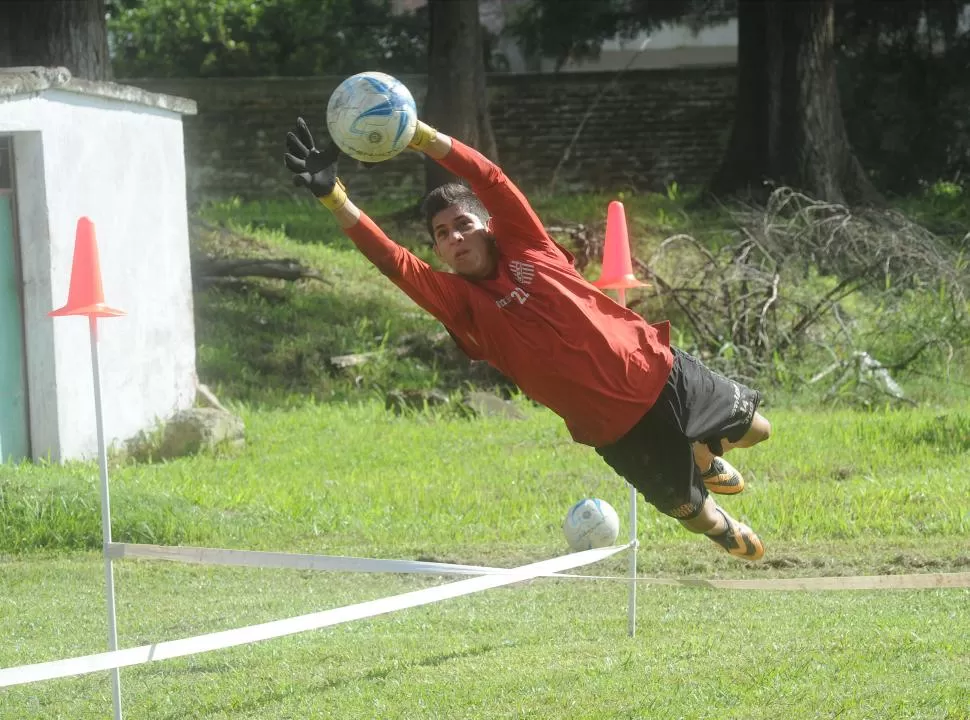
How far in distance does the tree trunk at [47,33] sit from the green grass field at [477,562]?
345 cm

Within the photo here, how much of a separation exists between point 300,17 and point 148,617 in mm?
20673

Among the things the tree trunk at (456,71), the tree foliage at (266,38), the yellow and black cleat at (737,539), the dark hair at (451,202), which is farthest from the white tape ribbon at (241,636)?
the tree foliage at (266,38)

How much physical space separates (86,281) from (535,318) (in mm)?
1774

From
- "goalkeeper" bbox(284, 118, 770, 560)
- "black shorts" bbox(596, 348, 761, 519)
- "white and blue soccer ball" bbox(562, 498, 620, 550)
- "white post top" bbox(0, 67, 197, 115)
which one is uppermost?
"white post top" bbox(0, 67, 197, 115)

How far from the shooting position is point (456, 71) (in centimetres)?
1739

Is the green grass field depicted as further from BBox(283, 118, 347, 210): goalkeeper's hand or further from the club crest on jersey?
BBox(283, 118, 347, 210): goalkeeper's hand

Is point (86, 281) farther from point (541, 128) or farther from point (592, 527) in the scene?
point (541, 128)

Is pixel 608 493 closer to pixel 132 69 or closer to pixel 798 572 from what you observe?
pixel 798 572

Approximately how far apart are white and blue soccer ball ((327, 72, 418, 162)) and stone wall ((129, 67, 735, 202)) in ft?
50.8

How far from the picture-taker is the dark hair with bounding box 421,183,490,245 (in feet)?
18.6

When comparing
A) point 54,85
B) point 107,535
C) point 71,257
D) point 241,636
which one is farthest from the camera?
point 71,257

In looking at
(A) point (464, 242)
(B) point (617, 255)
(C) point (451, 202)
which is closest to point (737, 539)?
(B) point (617, 255)

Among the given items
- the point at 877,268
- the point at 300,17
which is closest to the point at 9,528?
the point at 877,268

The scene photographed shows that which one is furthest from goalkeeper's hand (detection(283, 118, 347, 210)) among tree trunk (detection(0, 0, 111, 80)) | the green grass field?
tree trunk (detection(0, 0, 111, 80))
